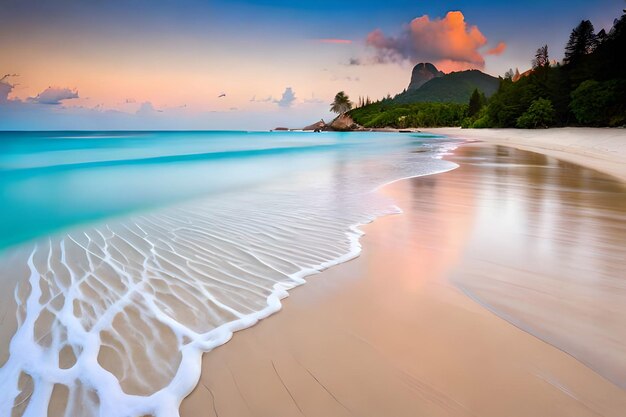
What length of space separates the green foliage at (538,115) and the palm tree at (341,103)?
14095cm

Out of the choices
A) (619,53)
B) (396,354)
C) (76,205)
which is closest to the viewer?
(396,354)

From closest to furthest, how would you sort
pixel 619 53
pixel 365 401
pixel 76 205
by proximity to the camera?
pixel 365 401
pixel 76 205
pixel 619 53

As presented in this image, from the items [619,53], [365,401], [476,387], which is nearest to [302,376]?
[365,401]

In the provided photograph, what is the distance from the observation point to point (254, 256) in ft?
15.2

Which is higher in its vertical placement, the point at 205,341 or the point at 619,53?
the point at 619,53

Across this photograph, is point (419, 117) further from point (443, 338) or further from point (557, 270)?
point (443, 338)

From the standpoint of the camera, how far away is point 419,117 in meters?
134

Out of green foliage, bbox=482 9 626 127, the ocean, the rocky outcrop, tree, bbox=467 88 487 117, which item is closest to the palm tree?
the rocky outcrop

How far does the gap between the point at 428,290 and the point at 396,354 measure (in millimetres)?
1175

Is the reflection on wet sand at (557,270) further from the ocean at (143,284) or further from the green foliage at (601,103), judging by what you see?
the green foliage at (601,103)

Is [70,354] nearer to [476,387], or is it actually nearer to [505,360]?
[476,387]

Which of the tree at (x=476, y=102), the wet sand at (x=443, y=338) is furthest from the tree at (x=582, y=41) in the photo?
the wet sand at (x=443, y=338)

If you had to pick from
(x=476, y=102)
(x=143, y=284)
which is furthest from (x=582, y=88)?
(x=476, y=102)

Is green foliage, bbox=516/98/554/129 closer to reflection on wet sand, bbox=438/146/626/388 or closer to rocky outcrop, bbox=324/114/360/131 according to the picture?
reflection on wet sand, bbox=438/146/626/388
